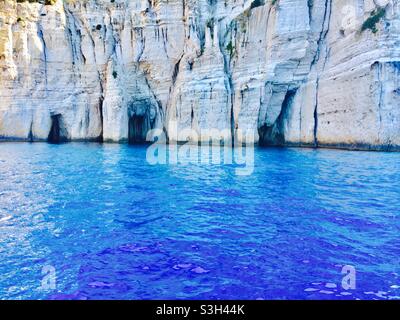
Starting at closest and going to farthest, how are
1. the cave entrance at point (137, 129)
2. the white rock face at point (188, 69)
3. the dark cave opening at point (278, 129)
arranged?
1. the white rock face at point (188, 69)
2. the dark cave opening at point (278, 129)
3. the cave entrance at point (137, 129)

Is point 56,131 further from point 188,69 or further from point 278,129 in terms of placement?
point 278,129

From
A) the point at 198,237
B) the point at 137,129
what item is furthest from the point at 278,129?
the point at 198,237

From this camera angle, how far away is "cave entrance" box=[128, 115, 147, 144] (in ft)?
124

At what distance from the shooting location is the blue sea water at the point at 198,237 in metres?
5.03

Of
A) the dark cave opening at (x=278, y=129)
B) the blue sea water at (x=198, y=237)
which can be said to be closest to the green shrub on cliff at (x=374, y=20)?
the dark cave opening at (x=278, y=129)

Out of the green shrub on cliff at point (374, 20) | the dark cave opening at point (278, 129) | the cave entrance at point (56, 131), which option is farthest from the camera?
the cave entrance at point (56, 131)

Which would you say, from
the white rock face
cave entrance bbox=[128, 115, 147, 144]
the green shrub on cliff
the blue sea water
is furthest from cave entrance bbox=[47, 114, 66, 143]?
the green shrub on cliff

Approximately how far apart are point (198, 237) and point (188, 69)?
1099 inches

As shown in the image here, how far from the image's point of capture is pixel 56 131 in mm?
36719

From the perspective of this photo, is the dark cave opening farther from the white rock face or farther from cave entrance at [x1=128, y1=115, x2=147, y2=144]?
cave entrance at [x1=128, y1=115, x2=147, y2=144]

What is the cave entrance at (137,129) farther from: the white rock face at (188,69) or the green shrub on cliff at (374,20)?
the green shrub on cliff at (374,20)

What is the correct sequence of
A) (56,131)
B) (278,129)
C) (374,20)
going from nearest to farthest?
(374,20) < (278,129) < (56,131)

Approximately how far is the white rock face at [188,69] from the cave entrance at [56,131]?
0.13 m
